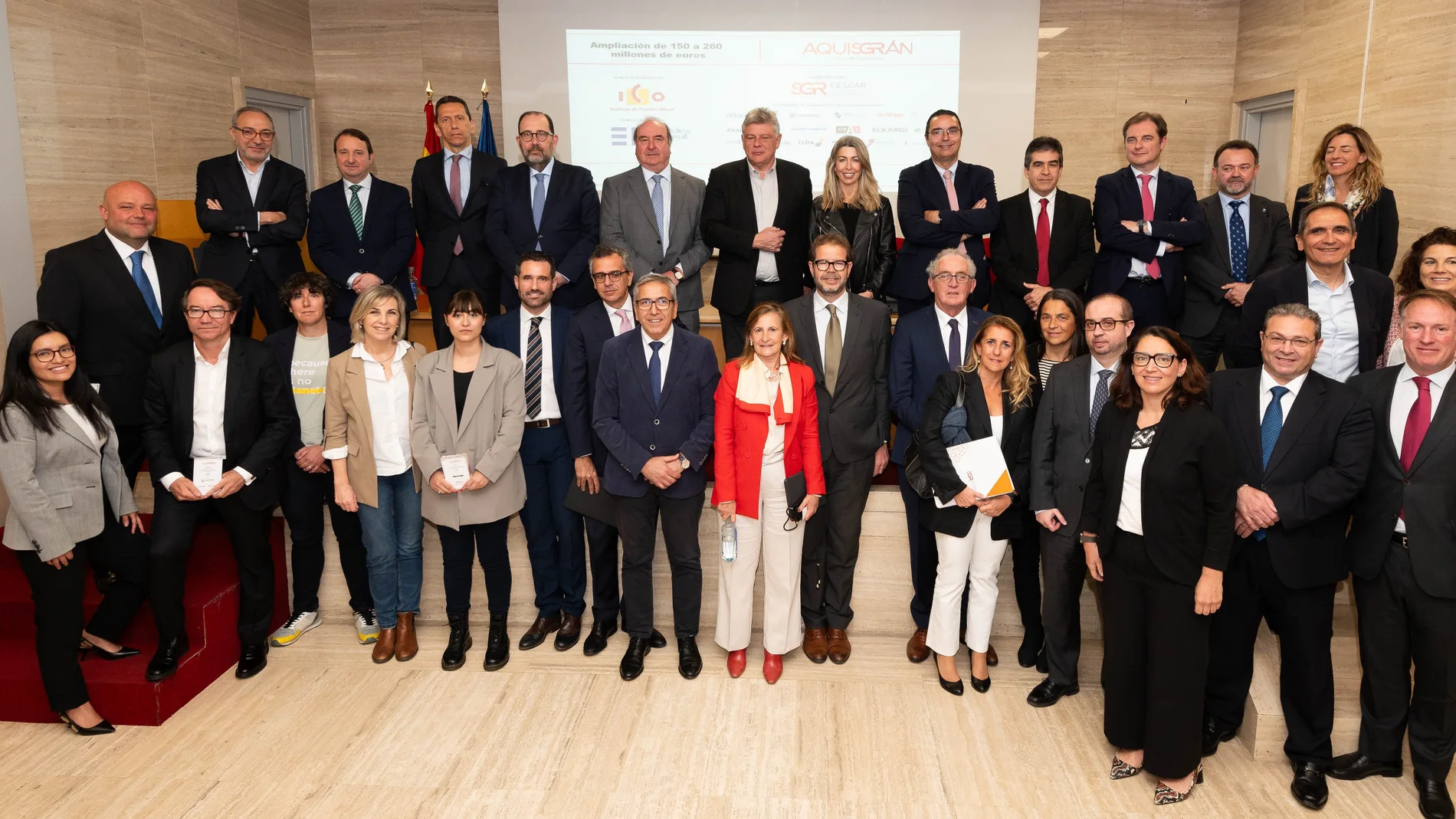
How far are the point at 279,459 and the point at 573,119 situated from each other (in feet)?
15.3

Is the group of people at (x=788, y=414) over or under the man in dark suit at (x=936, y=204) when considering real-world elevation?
under

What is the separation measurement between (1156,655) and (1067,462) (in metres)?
0.83

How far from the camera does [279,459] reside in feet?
14.4

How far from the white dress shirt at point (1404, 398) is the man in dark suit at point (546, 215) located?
3611 millimetres

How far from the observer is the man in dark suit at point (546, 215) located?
484 centimetres

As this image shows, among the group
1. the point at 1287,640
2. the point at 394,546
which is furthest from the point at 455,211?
the point at 1287,640

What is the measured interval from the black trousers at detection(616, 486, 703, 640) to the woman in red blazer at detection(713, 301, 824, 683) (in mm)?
152

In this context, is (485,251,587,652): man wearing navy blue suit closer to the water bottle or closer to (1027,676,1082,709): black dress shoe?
the water bottle

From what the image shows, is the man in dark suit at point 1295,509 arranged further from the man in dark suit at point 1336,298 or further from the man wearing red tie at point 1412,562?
the man in dark suit at point 1336,298

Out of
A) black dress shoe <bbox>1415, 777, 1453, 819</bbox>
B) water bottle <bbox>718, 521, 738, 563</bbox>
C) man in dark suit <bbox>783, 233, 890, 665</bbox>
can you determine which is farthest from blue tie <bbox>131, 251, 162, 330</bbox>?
black dress shoe <bbox>1415, 777, 1453, 819</bbox>

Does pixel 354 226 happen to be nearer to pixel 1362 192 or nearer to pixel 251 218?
pixel 251 218

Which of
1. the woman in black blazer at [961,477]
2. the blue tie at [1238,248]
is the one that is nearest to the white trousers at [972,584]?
the woman in black blazer at [961,477]

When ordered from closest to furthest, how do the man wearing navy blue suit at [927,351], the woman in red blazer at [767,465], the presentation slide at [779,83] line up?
the woman in red blazer at [767,465], the man wearing navy blue suit at [927,351], the presentation slide at [779,83]

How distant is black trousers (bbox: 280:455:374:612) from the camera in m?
4.45
